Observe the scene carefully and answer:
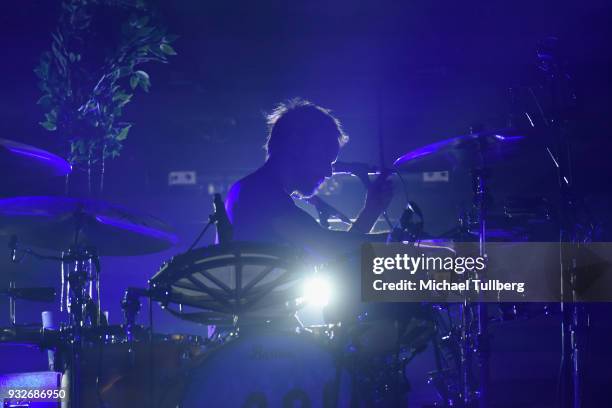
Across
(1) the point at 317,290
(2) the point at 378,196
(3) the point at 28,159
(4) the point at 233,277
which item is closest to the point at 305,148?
(2) the point at 378,196

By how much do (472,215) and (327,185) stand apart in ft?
9.57

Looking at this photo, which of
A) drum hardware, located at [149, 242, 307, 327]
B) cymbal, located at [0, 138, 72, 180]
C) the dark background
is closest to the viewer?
drum hardware, located at [149, 242, 307, 327]

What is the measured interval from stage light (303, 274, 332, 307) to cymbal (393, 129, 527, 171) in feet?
4.70

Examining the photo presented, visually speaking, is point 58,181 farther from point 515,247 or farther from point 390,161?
point 515,247

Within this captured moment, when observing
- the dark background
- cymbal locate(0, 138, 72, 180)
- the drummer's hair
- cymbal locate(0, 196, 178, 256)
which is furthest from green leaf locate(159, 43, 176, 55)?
the drummer's hair

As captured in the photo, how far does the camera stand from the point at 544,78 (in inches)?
139

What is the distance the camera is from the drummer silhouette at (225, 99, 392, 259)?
2686 millimetres

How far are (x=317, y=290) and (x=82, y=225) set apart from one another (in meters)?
1.71

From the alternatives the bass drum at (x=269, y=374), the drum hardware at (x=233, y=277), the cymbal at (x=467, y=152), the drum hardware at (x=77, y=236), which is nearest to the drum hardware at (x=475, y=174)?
the cymbal at (x=467, y=152)

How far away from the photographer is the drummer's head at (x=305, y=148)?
300cm

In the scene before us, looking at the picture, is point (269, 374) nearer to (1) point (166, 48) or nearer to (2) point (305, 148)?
(2) point (305, 148)

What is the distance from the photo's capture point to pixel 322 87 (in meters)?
6.78

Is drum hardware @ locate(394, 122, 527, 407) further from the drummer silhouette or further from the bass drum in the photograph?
the bass drum

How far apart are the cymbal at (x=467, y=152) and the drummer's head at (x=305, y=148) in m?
0.67
